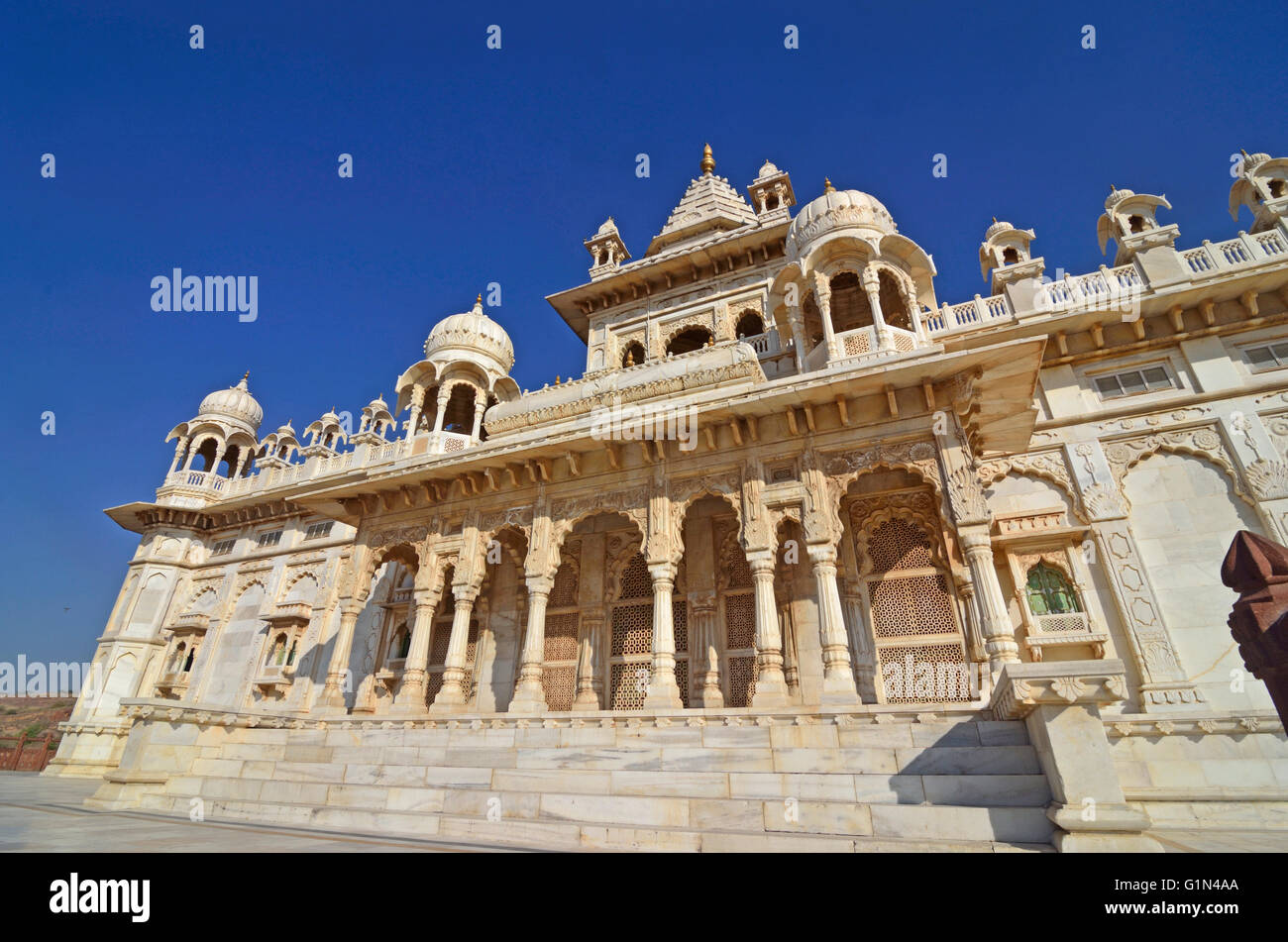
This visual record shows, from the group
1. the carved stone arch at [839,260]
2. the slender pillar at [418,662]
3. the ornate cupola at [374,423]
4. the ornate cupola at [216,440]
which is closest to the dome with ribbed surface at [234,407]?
the ornate cupola at [216,440]

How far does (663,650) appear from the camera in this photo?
31.6 feet

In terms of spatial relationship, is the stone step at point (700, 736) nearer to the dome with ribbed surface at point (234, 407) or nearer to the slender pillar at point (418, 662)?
the slender pillar at point (418, 662)

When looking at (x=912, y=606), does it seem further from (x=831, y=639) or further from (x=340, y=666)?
→ (x=340, y=666)

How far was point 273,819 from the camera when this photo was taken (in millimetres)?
7309

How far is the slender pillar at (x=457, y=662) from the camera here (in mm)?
11109

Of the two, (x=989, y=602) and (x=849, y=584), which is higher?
(x=849, y=584)

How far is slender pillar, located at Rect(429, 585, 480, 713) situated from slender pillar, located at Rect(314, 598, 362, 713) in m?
1.96

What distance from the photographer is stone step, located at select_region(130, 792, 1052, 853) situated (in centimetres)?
473

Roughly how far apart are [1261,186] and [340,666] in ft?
70.7

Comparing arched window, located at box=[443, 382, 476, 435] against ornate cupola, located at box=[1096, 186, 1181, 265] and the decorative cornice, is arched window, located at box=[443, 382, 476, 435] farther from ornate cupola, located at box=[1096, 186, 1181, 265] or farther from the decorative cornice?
the decorative cornice

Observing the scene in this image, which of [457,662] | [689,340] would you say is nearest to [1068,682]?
[457,662]

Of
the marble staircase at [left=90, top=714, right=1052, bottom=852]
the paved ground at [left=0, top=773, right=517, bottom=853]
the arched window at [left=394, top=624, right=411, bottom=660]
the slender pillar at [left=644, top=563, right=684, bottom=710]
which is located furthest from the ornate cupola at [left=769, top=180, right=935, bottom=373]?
the arched window at [left=394, top=624, right=411, bottom=660]

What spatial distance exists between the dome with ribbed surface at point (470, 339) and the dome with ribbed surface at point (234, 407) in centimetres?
1078

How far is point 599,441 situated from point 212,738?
8.27 metres
